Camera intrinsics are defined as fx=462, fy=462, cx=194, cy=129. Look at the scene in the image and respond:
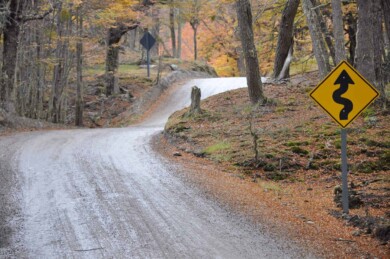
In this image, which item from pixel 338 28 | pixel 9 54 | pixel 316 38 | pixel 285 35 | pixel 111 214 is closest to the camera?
pixel 111 214

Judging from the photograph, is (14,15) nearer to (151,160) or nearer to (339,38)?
(151,160)

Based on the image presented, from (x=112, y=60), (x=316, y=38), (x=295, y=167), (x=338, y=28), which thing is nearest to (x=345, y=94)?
(x=295, y=167)

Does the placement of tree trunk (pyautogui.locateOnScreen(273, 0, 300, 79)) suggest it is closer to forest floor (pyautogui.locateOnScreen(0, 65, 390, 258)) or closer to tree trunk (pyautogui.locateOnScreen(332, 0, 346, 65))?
forest floor (pyautogui.locateOnScreen(0, 65, 390, 258))

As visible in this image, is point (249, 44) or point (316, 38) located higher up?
point (316, 38)

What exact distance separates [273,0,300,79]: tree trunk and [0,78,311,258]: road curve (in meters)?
9.54

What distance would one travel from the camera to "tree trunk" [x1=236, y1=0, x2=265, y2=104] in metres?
13.9

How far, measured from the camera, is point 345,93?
6898mm

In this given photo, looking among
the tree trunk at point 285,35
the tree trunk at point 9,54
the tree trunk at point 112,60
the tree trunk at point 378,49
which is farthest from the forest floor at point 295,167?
the tree trunk at point 112,60

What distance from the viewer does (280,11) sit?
19688 mm

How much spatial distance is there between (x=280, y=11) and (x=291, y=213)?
14093mm

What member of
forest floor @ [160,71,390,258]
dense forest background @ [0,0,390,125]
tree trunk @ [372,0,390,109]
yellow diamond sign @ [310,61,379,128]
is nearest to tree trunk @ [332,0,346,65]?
dense forest background @ [0,0,390,125]

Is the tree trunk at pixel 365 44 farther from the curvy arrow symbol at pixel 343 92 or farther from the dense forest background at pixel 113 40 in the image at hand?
the curvy arrow symbol at pixel 343 92

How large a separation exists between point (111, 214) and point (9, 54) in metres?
13.2

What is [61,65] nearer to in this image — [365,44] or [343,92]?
[365,44]
